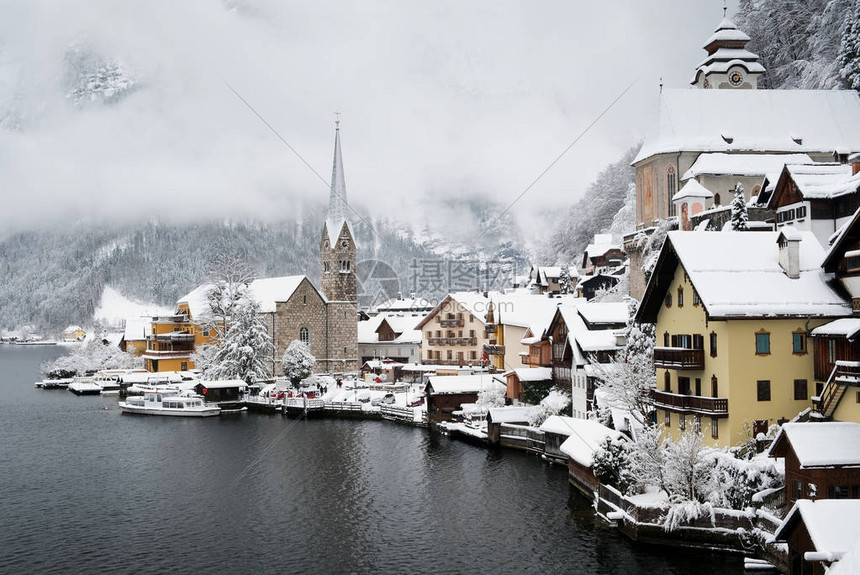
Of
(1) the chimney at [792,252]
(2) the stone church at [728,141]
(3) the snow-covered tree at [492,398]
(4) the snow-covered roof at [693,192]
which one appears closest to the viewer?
(1) the chimney at [792,252]

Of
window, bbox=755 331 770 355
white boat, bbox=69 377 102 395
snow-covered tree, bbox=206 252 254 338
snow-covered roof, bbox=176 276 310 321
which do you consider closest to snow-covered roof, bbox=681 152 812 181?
window, bbox=755 331 770 355

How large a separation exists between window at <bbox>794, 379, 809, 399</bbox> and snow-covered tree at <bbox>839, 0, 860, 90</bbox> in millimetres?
47042

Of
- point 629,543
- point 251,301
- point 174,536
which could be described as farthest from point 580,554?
point 251,301

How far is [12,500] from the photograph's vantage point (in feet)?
121

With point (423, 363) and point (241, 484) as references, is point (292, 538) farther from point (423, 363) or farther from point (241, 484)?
point (423, 363)

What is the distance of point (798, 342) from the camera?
1175 inches

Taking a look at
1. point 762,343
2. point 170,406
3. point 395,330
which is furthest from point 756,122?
point 170,406

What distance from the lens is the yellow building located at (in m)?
29.4

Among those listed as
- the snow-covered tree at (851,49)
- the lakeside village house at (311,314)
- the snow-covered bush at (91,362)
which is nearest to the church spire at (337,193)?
the lakeside village house at (311,314)

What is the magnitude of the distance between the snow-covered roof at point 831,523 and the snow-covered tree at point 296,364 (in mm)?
68031

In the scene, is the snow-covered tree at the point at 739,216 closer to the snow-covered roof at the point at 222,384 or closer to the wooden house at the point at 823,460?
the wooden house at the point at 823,460

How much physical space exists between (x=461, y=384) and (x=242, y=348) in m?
29.2

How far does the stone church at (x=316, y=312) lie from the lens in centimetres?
9481

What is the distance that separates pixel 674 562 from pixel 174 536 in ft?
65.9
